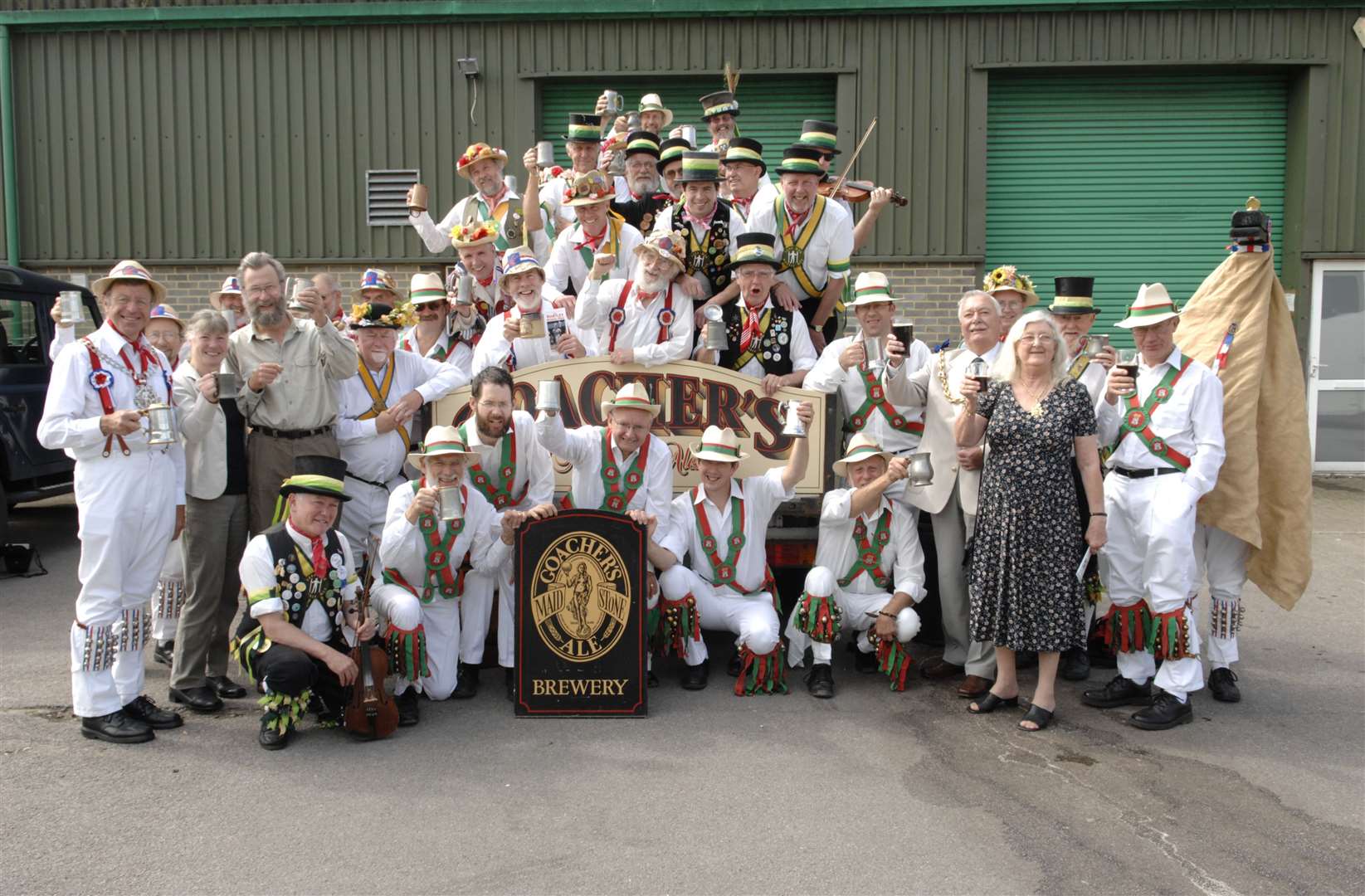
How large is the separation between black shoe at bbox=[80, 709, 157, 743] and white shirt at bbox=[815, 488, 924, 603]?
3451mm

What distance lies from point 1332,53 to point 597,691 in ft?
39.7

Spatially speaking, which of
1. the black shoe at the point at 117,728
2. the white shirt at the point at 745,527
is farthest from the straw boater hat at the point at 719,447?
the black shoe at the point at 117,728

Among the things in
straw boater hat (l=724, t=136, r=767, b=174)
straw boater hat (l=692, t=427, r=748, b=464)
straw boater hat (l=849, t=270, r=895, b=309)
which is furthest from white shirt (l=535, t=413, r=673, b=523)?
straw boater hat (l=724, t=136, r=767, b=174)

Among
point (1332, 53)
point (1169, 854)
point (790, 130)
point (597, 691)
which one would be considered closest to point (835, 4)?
point (790, 130)

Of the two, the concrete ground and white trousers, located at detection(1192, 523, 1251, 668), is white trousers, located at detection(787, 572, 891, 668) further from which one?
white trousers, located at detection(1192, 523, 1251, 668)

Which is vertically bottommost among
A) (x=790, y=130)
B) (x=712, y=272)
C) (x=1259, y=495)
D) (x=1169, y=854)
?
(x=1169, y=854)

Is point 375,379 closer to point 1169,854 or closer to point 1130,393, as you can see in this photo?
point 1130,393

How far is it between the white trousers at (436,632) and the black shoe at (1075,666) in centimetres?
331

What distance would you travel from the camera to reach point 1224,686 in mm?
6000

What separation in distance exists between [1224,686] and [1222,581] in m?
0.56

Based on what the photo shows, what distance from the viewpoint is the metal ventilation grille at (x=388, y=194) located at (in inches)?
521

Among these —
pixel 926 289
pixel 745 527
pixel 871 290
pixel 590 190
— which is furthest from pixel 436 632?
pixel 926 289

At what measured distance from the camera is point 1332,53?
12922 mm

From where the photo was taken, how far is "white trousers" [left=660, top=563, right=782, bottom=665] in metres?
5.90
